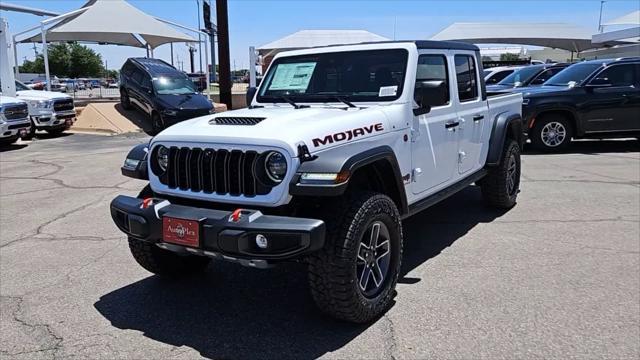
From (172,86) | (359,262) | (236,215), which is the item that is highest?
(172,86)

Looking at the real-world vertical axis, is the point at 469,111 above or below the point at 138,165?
above

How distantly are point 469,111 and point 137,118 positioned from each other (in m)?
15.6

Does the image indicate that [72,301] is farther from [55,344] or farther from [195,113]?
[195,113]

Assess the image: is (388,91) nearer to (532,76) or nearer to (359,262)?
(359,262)

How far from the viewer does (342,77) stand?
15.2 ft

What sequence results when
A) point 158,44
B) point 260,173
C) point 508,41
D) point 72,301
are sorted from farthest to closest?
point 508,41 → point 158,44 → point 72,301 → point 260,173

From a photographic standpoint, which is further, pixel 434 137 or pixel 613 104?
pixel 613 104

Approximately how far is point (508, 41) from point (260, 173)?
38.8m

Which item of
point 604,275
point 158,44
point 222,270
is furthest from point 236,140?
point 158,44

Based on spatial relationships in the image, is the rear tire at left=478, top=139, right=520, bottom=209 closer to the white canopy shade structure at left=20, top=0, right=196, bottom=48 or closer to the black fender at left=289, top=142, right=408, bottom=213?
the black fender at left=289, top=142, right=408, bottom=213

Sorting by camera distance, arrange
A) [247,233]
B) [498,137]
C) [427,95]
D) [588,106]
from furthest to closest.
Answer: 1. [588,106]
2. [498,137]
3. [427,95]
4. [247,233]

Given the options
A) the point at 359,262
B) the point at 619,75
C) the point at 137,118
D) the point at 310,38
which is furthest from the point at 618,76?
the point at 310,38

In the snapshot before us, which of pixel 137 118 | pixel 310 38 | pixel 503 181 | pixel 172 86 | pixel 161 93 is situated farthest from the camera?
pixel 310 38

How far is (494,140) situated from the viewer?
5977 millimetres
